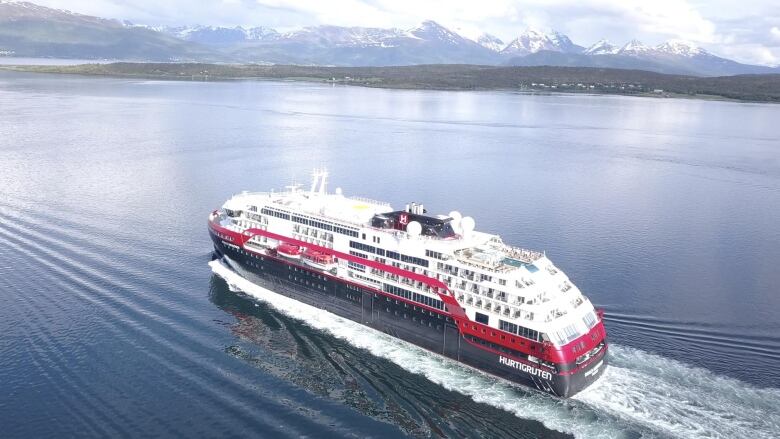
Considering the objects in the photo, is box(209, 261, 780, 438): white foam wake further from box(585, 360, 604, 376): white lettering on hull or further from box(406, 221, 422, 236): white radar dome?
box(406, 221, 422, 236): white radar dome

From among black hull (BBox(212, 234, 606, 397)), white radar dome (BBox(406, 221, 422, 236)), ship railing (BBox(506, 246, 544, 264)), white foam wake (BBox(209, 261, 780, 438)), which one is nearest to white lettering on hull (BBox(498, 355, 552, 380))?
black hull (BBox(212, 234, 606, 397))

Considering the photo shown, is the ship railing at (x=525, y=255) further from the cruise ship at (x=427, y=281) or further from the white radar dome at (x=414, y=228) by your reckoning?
the white radar dome at (x=414, y=228)

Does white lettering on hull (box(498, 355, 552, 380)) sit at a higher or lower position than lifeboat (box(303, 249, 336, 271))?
lower

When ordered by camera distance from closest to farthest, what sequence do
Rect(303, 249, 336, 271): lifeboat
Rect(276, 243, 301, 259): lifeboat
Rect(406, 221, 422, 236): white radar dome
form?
Rect(406, 221, 422, 236): white radar dome < Rect(303, 249, 336, 271): lifeboat < Rect(276, 243, 301, 259): lifeboat

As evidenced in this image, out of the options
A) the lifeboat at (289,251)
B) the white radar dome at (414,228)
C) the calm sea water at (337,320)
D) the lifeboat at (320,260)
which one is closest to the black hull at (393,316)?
the lifeboat at (320,260)

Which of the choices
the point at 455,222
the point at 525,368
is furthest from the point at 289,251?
the point at 525,368

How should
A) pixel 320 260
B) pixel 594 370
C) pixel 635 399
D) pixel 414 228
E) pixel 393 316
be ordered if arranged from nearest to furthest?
pixel 635 399 → pixel 594 370 → pixel 414 228 → pixel 393 316 → pixel 320 260

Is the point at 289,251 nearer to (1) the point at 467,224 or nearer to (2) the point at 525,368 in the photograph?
(1) the point at 467,224
